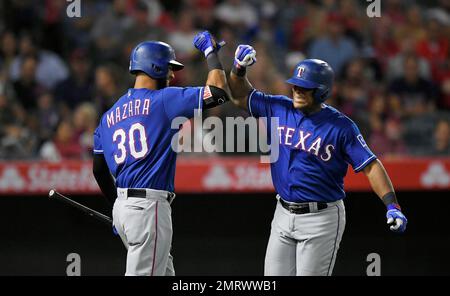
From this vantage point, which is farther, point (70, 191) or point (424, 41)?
point (424, 41)

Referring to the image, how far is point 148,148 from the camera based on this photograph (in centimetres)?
503

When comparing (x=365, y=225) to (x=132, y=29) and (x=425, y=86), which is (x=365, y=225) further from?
(x=132, y=29)

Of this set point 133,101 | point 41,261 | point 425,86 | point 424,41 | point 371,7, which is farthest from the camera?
point 424,41

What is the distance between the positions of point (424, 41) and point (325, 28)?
4.35ft

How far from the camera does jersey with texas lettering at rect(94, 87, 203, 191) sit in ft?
16.5

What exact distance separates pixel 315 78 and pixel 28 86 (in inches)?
197

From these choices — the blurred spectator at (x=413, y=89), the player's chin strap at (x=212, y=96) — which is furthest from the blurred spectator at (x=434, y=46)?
the player's chin strap at (x=212, y=96)

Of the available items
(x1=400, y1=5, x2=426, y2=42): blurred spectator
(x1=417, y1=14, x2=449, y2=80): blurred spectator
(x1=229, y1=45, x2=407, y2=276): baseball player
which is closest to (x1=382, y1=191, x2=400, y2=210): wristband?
(x1=229, y1=45, x2=407, y2=276): baseball player

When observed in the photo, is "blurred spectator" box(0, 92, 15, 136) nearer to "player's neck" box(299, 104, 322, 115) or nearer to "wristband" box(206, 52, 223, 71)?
"wristband" box(206, 52, 223, 71)

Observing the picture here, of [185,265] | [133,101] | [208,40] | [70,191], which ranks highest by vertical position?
[208,40]

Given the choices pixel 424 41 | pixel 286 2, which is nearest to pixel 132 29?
pixel 286 2

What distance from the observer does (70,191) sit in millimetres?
7957

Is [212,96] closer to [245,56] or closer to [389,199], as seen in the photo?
[245,56]

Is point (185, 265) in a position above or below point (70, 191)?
below
